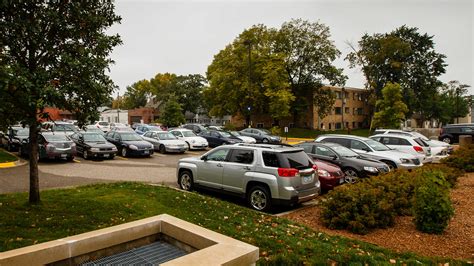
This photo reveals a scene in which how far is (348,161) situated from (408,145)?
22.4 feet

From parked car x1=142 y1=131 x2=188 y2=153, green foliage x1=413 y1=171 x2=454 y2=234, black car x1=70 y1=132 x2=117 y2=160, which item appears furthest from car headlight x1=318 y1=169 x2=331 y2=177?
parked car x1=142 y1=131 x2=188 y2=153

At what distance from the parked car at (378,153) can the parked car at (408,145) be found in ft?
6.68

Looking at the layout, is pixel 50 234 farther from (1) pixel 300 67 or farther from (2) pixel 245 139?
(1) pixel 300 67

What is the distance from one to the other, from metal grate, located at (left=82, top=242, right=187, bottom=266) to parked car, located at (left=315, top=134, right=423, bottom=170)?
1192cm

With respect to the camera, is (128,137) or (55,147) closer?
(55,147)

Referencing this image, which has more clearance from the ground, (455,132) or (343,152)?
(455,132)

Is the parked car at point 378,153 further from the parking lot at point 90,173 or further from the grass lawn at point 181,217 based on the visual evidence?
the grass lawn at point 181,217

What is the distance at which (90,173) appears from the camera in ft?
45.7

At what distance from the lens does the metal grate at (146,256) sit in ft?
12.2

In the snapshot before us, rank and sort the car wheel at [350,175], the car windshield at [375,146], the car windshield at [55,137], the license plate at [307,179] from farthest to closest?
the car windshield at [55,137] < the car windshield at [375,146] < the car wheel at [350,175] < the license plate at [307,179]

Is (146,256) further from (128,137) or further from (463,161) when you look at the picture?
(128,137)

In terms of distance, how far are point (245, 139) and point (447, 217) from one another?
20.6m

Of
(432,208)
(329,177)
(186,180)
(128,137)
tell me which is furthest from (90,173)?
(432,208)

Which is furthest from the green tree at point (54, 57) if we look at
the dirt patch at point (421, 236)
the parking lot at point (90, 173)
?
the dirt patch at point (421, 236)
